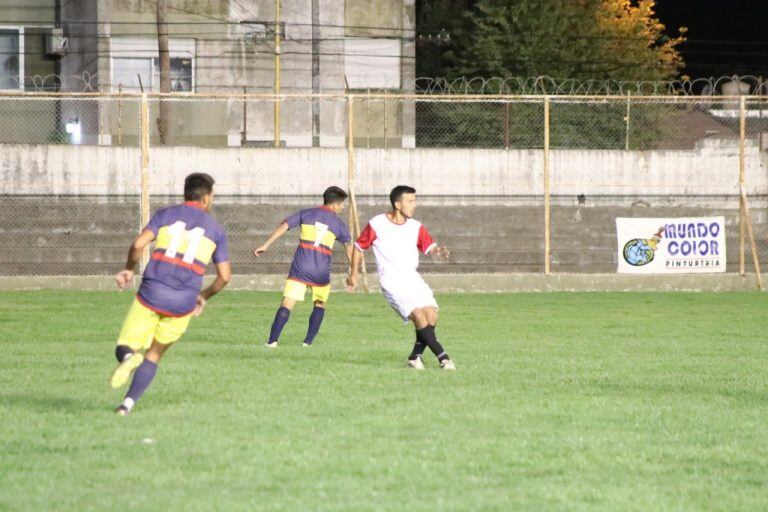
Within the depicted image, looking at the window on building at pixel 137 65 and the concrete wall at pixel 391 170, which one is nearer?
the concrete wall at pixel 391 170

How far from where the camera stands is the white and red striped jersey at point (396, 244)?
13.1 m

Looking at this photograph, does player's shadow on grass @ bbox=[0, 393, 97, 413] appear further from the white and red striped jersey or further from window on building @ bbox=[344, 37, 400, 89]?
window on building @ bbox=[344, 37, 400, 89]

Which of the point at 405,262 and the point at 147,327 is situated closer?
the point at 147,327

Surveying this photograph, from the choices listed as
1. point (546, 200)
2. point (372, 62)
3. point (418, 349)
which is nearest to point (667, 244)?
point (546, 200)

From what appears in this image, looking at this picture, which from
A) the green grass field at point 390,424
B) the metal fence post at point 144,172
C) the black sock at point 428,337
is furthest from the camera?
the metal fence post at point 144,172

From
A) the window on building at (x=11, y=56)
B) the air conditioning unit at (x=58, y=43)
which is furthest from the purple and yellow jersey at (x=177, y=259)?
the window on building at (x=11, y=56)

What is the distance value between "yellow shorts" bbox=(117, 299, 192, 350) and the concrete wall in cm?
1687

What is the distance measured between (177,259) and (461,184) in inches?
728

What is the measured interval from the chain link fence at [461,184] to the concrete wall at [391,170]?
1.0 inches

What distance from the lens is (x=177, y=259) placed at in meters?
9.75

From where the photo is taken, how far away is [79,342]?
51.5 feet

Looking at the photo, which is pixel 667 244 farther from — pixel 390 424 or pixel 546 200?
pixel 390 424

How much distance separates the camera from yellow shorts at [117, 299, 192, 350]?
32.0 ft

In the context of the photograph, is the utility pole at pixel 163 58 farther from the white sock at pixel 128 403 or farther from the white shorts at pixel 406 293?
the white sock at pixel 128 403
